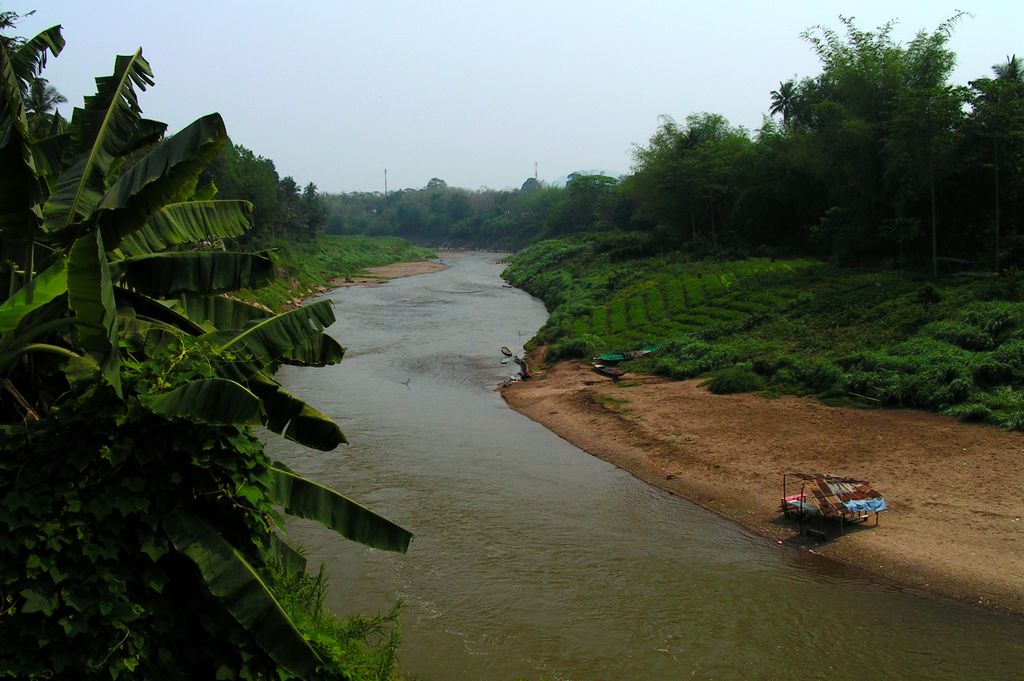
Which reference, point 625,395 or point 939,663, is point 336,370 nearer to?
point 625,395

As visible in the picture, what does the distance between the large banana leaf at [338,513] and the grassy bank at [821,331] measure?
14.8m

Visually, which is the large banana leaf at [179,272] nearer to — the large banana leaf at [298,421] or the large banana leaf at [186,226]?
the large banana leaf at [186,226]

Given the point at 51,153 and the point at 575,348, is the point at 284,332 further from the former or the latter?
the point at 575,348

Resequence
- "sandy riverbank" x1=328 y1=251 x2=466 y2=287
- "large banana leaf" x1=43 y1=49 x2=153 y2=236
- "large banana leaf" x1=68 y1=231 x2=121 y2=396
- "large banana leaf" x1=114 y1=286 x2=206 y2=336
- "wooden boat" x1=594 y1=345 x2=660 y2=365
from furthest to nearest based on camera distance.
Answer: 1. "sandy riverbank" x1=328 y1=251 x2=466 y2=287
2. "wooden boat" x1=594 y1=345 x2=660 y2=365
3. "large banana leaf" x1=114 y1=286 x2=206 y2=336
4. "large banana leaf" x1=43 y1=49 x2=153 y2=236
5. "large banana leaf" x1=68 y1=231 x2=121 y2=396

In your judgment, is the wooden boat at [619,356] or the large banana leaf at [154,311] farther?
the wooden boat at [619,356]

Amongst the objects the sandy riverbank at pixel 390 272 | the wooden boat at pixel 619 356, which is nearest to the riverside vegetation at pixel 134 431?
the wooden boat at pixel 619 356

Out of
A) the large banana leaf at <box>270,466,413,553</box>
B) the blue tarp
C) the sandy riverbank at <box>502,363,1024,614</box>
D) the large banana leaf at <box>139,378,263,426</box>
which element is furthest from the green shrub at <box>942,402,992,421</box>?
the large banana leaf at <box>139,378,263,426</box>

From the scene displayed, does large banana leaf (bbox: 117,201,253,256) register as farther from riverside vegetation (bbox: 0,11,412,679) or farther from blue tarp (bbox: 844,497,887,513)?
blue tarp (bbox: 844,497,887,513)

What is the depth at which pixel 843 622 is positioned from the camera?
1178 centimetres

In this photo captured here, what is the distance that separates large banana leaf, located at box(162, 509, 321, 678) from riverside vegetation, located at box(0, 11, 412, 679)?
0.04ft

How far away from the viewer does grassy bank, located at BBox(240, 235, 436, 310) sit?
4959cm

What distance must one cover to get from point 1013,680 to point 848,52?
32263 mm

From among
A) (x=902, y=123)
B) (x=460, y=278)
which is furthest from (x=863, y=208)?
(x=460, y=278)

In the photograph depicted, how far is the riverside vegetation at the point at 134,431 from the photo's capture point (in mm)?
5965
